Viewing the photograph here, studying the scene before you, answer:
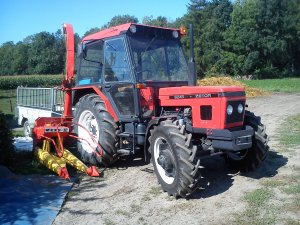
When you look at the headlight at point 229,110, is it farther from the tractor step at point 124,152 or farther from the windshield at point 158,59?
the tractor step at point 124,152

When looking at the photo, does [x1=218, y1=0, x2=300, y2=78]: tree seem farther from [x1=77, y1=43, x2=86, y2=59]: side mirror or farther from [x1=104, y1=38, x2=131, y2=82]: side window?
[x1=104, y1=38, x2=131, y2=82]: side window

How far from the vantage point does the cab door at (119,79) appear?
642cm

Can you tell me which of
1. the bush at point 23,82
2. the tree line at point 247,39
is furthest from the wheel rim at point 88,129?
the tree line at point 247,39

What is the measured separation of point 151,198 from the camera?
5344mm

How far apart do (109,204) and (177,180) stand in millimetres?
1034

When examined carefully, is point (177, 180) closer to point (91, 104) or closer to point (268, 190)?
point (268, 190)

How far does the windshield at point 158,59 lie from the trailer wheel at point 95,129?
101 centimetres

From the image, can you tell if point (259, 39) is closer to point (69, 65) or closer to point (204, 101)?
point (69, 65)

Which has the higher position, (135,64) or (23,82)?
(23,82)

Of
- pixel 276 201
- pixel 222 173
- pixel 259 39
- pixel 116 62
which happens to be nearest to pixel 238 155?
pixel 222 173

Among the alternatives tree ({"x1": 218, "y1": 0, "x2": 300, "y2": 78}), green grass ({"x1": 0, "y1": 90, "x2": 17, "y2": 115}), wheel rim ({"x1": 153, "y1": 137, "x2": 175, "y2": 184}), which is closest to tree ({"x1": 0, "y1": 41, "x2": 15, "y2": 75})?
green grass ({"x1": 0, "y1": 90, "x2": 17, "y2": 115})

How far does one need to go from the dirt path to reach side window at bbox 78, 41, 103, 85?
187 cm

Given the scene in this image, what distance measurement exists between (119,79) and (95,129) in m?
1.22

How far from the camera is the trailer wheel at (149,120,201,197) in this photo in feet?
16.1
